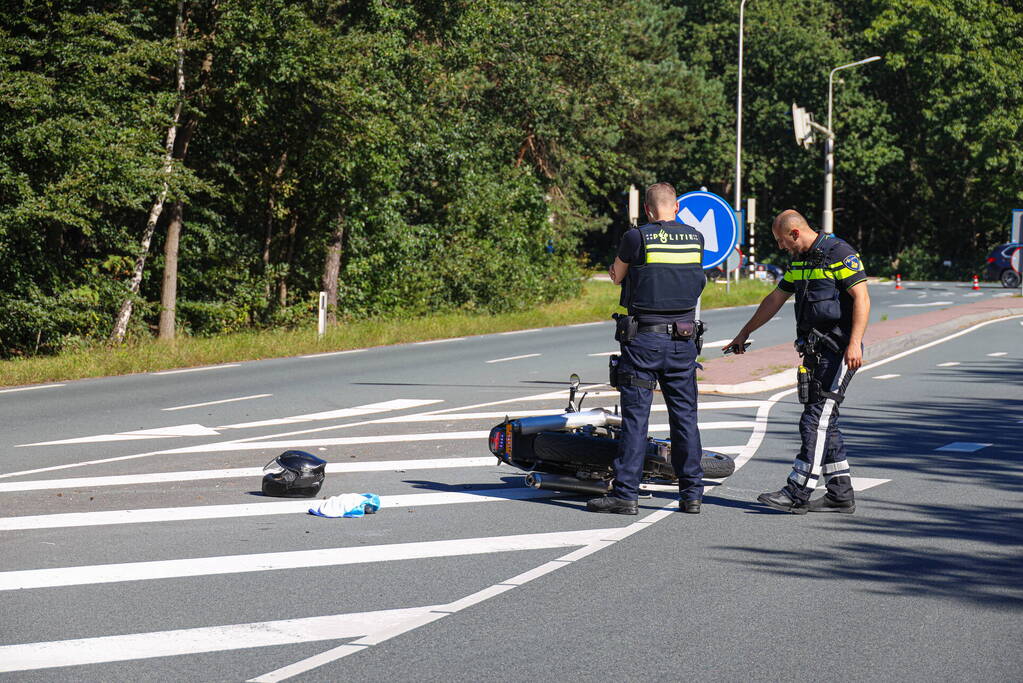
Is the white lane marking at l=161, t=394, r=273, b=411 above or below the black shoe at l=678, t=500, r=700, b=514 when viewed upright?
above

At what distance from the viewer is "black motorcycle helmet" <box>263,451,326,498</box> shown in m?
8.36

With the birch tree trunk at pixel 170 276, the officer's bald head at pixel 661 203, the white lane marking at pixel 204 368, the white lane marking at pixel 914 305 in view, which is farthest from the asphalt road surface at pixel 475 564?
the white lane marking at pixel 914 305

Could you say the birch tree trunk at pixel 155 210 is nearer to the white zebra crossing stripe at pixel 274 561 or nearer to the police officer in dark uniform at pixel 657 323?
the police officer in dark uniform at pixel 657 323

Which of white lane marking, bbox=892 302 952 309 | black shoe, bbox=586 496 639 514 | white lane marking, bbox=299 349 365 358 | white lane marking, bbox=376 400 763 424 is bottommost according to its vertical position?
black shoe, bbox=586 496 639 514

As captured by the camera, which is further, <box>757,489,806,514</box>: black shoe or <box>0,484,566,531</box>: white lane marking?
<box>757,489,806,514</box>: black shoe

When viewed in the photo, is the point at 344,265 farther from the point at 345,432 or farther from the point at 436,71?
the point at 345,432

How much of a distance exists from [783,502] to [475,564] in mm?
2323

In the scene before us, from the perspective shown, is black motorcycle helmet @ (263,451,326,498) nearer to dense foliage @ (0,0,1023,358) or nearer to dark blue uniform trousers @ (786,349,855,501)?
dense foliage @ (0,0,1023,358)

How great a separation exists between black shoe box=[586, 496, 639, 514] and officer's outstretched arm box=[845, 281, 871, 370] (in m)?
1.54

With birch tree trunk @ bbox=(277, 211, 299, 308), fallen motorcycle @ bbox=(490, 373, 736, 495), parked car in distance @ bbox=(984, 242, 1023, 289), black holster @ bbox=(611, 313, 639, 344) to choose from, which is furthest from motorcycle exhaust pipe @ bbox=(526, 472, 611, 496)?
parked car in distance @ bbox=(984, 242, 1023, 289)

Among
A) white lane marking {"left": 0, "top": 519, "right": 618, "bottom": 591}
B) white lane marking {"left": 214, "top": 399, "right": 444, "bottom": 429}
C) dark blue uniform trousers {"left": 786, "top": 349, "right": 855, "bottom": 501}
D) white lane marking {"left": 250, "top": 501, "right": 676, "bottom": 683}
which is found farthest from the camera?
white lane marking {"left": 214, "top": 399, "right": 444, "bottom": 429}

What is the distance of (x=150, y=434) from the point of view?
38.4 feet

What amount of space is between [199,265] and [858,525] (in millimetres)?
20279

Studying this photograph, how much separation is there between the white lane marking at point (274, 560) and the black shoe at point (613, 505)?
0.45 m
